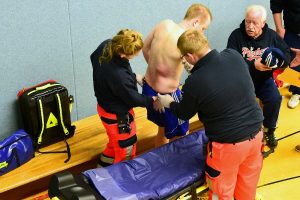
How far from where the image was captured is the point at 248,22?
135 inches

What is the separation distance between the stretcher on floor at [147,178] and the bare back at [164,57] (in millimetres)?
461

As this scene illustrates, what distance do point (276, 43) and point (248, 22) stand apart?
38 cm

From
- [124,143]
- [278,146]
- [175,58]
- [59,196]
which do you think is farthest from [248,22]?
[59,196]

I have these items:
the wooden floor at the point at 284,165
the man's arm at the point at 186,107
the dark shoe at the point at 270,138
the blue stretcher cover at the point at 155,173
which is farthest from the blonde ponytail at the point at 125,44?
the dark shoe at the point at 270,138

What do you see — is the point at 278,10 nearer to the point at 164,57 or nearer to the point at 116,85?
the point at 164,57

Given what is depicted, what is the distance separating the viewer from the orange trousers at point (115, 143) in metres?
2.92

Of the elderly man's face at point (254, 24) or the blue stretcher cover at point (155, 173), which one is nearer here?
the blue stretcher cover at point (155, 173)

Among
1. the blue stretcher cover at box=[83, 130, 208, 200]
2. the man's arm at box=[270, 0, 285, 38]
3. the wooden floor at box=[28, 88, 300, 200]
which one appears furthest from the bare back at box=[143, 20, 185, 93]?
the man's arm at box=[270, 0, 285, 38]

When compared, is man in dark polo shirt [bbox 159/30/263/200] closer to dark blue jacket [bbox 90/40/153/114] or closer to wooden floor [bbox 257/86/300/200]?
dark blue jacket [bbox 90/40/153/114]

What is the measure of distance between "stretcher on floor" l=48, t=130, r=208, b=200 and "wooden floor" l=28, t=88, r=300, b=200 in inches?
28.4

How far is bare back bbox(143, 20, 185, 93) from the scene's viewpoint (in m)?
2.81

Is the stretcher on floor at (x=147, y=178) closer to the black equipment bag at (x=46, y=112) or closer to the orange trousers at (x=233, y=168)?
the orange trousers at (x=233, y=168)

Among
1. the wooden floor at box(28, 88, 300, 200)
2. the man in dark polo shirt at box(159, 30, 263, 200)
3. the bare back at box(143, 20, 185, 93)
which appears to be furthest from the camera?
the wooden floor at box(28, 88, 300, 200)

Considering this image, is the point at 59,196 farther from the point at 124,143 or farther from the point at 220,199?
the point at 220,199
